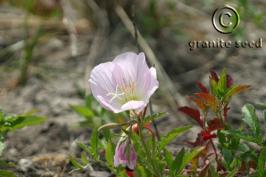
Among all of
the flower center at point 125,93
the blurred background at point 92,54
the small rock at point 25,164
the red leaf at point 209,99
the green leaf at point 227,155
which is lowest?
the green leaf at point 227,155

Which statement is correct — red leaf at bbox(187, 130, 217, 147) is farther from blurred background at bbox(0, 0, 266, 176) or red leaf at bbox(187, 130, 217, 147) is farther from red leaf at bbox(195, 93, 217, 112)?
blurred background at bbox(0, 0, 266, 176)

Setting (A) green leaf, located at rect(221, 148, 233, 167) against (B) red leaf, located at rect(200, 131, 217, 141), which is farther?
(B) red leaf, located at rect(200, 131, 217, 141)

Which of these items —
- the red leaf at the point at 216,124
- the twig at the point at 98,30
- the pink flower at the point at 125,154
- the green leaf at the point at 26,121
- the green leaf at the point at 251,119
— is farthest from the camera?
the twig at the point at 98,30

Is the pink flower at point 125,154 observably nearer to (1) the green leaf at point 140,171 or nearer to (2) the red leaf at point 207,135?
(1) the green leaf at point 140,171

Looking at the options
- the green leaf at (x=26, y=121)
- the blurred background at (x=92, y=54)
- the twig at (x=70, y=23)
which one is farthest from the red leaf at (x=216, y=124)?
the twig at (x=70, y=23)

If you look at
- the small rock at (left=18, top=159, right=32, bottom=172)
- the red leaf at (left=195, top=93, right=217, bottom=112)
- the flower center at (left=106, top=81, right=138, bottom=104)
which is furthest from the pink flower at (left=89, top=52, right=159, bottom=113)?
the small rock at (left=18, top=159, right=32, bottom=172)

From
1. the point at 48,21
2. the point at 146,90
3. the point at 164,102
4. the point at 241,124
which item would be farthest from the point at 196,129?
the point at 48,21

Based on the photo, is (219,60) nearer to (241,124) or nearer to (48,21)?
(241,124)
